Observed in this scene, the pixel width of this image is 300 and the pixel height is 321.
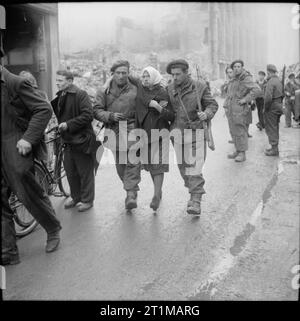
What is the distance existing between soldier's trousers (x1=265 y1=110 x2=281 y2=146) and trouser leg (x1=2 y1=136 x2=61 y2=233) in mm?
6177

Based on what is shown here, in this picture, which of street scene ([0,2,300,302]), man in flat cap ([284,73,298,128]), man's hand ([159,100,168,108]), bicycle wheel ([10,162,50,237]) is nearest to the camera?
street scene ([0,2,300,302])

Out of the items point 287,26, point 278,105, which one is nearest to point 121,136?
point 278,105

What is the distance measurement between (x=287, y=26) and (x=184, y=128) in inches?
2422

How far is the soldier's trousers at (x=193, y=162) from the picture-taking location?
215 inches

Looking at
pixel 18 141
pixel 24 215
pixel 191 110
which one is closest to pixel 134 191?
pixel 191 110

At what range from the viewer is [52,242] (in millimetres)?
4426

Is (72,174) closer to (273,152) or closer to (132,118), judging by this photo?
(132,118)

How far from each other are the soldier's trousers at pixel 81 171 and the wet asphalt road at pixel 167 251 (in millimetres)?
267

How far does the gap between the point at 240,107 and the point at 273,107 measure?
86 centimetres

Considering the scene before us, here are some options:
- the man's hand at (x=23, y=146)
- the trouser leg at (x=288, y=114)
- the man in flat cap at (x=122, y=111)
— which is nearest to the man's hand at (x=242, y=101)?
the man in flat cap at (x=122, y=111)

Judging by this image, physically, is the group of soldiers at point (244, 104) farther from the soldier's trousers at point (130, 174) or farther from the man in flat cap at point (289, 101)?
the man in flat cap at point (289, 101)

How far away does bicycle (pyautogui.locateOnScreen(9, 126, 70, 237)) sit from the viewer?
487cm

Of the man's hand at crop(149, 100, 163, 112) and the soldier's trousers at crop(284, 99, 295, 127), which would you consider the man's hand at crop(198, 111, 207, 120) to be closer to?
the man's hand at crop(149, 100, 163, 112)

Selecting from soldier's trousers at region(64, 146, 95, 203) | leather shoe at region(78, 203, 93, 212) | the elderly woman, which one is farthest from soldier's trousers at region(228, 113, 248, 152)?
leather shoe at region(78, 203, 93, 212)
